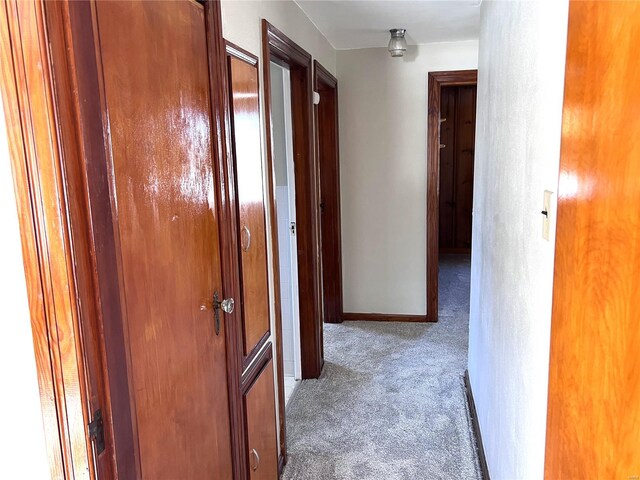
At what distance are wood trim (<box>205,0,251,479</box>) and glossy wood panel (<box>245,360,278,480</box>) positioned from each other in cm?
6

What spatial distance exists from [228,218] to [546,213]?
0.97 m

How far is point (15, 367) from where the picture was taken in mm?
808

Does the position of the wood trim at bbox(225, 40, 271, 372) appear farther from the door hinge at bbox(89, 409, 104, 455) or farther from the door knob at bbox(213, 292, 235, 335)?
the door hinge at bbox(89, 409, 104, 455)

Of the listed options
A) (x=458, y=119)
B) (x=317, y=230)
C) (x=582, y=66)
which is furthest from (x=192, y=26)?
(x=458, y=119)

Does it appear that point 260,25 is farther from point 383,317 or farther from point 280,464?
point 383,317

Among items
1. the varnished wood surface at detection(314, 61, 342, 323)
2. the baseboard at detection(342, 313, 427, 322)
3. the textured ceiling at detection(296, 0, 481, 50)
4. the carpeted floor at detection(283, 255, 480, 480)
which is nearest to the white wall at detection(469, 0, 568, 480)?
the carpeted floor at detection(283, 255, 480, 480)

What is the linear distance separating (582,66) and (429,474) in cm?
189

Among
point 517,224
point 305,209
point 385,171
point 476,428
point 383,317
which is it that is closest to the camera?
point 517,224

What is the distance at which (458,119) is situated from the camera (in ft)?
20.7

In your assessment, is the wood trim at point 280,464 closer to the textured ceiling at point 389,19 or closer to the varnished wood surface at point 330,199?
the varnished wood surface at point 330,199

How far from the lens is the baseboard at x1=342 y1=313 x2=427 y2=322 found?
407 cm

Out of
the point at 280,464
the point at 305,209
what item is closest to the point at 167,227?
the point at 280,464

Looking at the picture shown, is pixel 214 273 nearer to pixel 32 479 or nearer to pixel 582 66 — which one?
pixel 32 479

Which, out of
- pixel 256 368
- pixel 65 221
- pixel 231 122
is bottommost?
pixel 256 368
